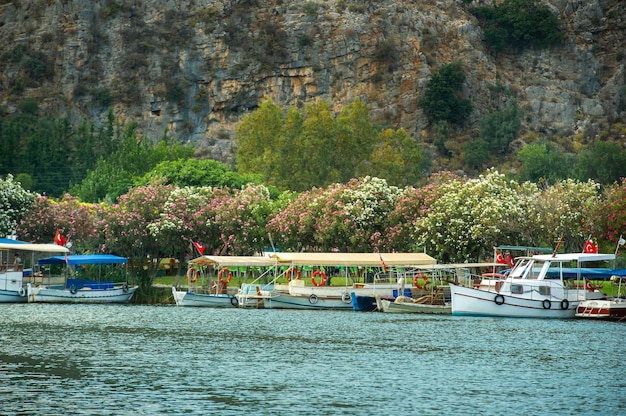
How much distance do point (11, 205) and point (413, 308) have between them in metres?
50.0

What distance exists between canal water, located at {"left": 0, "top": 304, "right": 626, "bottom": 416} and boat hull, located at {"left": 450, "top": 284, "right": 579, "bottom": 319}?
64.5 inches

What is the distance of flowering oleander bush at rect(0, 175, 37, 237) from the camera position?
4434 inches

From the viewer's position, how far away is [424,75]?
631 feet

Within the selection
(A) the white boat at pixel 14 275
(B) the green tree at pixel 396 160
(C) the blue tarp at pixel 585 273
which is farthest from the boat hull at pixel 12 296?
(B) the green tree at pixel 396 160

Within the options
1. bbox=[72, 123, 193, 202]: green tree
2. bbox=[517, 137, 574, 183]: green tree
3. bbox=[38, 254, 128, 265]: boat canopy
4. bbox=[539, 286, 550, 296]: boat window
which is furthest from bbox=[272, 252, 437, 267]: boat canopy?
bbox=[517, 137, 574, 183]: green tree

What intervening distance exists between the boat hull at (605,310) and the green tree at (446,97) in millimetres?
111966

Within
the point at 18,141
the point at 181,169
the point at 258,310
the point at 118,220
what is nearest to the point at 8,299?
the point at 118,220

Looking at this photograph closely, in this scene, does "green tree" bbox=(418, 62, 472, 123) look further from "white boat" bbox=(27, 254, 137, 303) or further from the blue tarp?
the blue tarp

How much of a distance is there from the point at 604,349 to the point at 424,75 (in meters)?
138

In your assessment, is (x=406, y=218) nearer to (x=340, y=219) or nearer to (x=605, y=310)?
(x=340, y=219)

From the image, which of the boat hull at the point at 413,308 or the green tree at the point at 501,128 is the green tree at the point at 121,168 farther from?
the boat hull at the point at 413,308

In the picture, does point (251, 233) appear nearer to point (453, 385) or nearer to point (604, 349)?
point (604, 349)

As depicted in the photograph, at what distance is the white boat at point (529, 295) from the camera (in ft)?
255

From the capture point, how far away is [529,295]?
78375 mm
